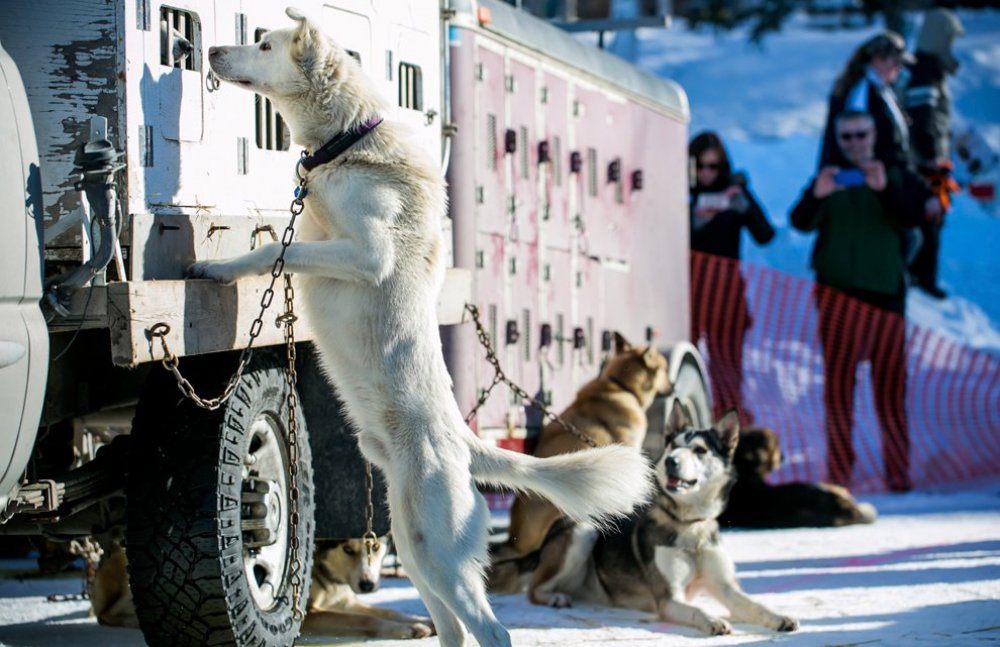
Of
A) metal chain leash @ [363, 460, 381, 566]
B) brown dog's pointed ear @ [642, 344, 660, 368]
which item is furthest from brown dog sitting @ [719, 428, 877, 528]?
metal chain leash @ [363, 460, 381, 566]

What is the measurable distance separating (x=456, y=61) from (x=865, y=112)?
6283 millimetres

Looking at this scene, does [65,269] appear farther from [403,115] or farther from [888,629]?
[888,629]

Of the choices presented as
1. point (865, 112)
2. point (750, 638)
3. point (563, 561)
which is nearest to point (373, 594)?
point (563, 561)

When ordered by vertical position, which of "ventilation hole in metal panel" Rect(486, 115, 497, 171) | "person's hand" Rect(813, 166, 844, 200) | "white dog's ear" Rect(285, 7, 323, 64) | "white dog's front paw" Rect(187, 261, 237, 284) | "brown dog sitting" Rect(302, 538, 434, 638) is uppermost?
"white dog's ear" Rect(285, 7, 323, 64)

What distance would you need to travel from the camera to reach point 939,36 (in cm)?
1830

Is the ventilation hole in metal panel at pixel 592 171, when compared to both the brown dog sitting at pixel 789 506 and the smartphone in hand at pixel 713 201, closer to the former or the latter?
the brown dog sitting at pixel 789 506

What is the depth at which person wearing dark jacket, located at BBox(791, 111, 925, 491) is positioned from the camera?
464 inches

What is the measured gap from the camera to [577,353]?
A: 28.8ft

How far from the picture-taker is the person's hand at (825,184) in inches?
471

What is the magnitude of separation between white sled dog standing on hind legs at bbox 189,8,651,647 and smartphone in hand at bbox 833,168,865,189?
300 inches

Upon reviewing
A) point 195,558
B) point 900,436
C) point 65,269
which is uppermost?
point 65,269

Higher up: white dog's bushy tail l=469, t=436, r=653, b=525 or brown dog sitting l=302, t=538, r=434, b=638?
white dog's bushy tail l=469, t=436, r=653, b=525

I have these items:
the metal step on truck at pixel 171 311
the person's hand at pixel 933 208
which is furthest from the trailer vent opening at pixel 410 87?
the person's hand at pixel 933 208

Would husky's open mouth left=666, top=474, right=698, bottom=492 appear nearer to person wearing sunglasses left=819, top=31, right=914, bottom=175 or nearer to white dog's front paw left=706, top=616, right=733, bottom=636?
white dog's front paw left=706, top=616, right=733, bottom=636
